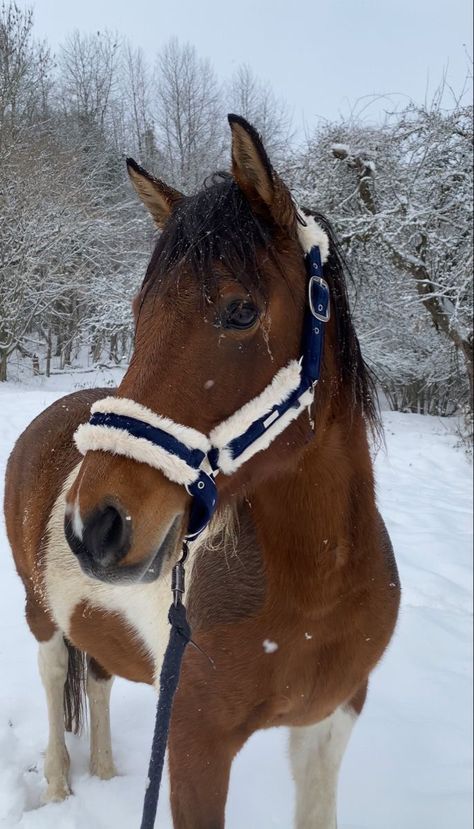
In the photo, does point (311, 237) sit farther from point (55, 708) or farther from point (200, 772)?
point (55, 708)

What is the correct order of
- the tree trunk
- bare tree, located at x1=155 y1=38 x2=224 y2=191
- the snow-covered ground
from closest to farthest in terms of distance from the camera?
1. the snow-covered ground
2. bare tree, located at x1=155 y1=38 x2=224 y2=191
3. the tree trunk

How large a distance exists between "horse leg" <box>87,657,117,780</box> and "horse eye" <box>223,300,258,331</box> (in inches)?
85.1

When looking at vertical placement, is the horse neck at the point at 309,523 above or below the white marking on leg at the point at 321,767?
above

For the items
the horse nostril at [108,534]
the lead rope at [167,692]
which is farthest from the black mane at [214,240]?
the lead rope at [167,692]

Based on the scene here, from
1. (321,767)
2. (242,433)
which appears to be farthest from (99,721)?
(242,433)

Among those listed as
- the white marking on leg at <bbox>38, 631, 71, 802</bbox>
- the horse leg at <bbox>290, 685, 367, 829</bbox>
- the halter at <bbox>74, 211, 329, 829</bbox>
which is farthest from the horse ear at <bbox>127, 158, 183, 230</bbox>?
the white marking on leg at <bbox>38, 631, 71, 802</bbox>

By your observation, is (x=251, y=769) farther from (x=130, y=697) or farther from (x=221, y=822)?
(x=221, y=822)

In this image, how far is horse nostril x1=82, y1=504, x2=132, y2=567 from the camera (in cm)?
101

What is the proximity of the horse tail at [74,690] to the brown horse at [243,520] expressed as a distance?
0.71 meters

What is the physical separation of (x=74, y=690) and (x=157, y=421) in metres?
2.16

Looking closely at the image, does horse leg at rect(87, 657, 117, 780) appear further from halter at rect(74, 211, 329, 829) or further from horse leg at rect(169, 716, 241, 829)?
halter at rect(74, 211, 329, 829)

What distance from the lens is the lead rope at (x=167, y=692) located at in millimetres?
1258

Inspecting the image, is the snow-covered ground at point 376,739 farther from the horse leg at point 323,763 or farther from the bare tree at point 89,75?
the bare tree at point 89,75

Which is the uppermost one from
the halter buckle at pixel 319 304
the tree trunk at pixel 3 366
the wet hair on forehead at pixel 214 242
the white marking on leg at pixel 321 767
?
the wet hair on forehead at pixel 214 242
